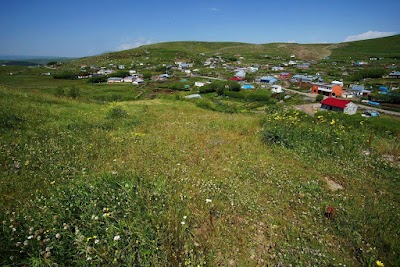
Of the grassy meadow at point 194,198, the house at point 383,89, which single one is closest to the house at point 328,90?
the house at point 383,89

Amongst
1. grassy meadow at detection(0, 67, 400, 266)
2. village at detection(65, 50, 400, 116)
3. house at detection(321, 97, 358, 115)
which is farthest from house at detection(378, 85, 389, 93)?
grassy meadow at detection(0, 67, 400, 266)

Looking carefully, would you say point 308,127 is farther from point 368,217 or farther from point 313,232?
point 313,232

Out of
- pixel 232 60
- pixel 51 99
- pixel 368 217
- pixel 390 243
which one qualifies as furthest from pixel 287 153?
pixel 232 60

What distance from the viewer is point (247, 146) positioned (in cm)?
854

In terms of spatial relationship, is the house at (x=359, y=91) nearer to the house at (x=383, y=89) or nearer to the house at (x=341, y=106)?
the house at (x=383, y=89)

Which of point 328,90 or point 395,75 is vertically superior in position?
point 395,75

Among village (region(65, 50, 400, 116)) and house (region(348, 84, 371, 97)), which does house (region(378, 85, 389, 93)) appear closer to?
village (region(65, 50, 400, 116))

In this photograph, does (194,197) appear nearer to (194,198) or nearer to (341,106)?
(194,198)

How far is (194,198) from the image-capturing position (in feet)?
15.9

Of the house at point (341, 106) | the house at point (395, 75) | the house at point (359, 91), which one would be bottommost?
the house at point (341, 106)

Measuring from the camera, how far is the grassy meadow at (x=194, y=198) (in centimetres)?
351

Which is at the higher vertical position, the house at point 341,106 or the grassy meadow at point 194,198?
the grassy meadow at point 194,198

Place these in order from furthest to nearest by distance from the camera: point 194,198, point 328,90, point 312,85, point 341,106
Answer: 1. point 312,85
2. point 328,90
3. point 341,106
4. point 194,198

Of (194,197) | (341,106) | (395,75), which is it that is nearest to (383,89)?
(395,75)
